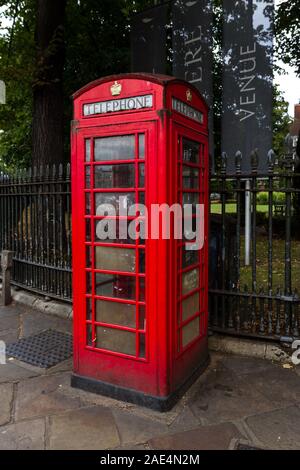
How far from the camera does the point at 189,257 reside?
3535mm

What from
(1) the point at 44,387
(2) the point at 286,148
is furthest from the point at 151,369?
(2) the point at 286,148

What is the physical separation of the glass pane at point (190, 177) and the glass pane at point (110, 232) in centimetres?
62

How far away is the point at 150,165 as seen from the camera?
2.99m

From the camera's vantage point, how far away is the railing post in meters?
6.06

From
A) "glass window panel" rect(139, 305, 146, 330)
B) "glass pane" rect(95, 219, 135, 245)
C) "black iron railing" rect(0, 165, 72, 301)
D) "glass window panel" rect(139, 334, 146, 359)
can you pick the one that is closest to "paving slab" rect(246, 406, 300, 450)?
"glass window panel" rect(139, 334, 146, 359)

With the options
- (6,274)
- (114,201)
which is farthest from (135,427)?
(6,274)

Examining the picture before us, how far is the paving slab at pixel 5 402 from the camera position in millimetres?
2977

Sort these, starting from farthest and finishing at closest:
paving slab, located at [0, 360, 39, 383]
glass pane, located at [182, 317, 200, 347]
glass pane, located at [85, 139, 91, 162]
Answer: paving slab, located at [0, 360, 39, 383] < glass pane, located at [182, 317, 200, 347] < glass pane, located at [85, 139, 91, 162]

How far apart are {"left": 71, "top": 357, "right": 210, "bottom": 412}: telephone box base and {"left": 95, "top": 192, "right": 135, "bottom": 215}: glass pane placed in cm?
145

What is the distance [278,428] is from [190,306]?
117 cm

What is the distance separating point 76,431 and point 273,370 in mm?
1985

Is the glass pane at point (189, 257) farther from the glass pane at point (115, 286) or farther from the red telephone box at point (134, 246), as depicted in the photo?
the glass pane at point (115, 286)

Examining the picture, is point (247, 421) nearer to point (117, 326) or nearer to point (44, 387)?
point (117, 326)

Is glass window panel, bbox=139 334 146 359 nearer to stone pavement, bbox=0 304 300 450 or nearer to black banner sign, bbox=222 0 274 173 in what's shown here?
stone pavement, bbox=0 304 300 450
